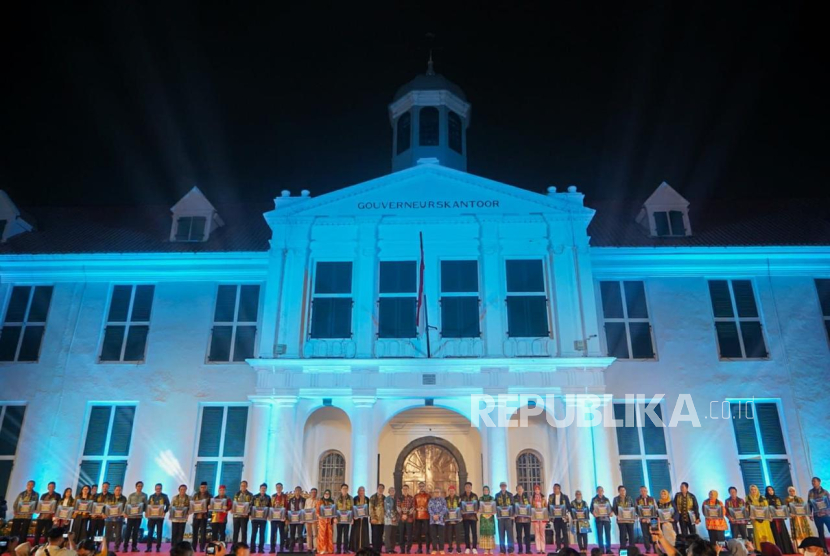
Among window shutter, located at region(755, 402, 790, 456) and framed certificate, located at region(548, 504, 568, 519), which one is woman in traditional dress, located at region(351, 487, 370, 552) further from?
window shutter, located at region(755, 402, 790, 456)

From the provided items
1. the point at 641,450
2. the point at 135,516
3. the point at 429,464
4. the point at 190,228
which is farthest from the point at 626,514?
the point at 190,228

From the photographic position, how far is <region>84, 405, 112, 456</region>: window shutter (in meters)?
17.3

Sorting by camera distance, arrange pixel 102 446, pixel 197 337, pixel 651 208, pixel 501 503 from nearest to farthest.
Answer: pixel 501 503, pixel 102 446, pixel 197 337, pixel 651 208

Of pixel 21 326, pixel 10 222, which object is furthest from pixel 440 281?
pixel 10 222

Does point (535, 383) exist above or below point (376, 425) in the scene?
above

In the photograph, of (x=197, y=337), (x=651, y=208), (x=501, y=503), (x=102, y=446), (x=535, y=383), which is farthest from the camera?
(x=651, y=208)

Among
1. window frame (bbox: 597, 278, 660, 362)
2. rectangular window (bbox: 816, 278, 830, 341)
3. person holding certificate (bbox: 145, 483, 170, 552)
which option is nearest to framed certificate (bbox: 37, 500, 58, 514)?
person holding certificate (bbox: 145, 483, 170, 552)

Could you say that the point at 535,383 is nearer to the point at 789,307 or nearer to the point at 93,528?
the point at 789,307

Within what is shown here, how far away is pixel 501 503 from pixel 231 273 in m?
10.2

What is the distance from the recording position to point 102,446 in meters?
17.3

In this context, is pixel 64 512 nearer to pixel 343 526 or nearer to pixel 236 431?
pixel 236 431

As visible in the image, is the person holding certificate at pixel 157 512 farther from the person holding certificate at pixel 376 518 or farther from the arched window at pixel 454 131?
the arched window at pixel 454 131

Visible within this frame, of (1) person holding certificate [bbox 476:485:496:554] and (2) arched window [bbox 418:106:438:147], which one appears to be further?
(2) arched window [bbox 418:106:438:147]

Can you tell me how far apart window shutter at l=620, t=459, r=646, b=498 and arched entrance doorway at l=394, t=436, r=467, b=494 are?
4.35 m
